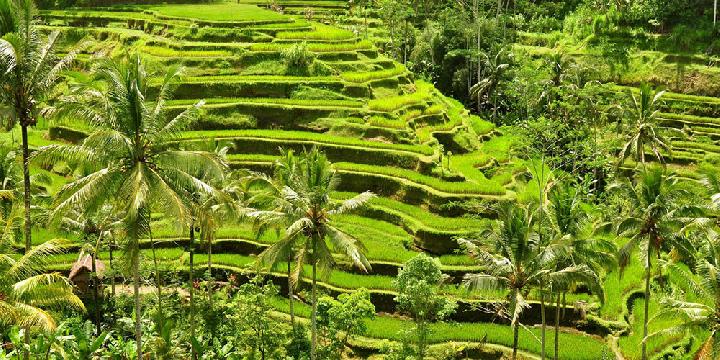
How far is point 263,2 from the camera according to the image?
254 ft

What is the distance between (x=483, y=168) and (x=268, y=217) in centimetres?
2228

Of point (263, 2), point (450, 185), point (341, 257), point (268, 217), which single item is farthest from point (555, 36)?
point (268, 217)

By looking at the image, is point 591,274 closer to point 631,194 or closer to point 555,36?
point 631,194

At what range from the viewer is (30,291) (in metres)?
16.1

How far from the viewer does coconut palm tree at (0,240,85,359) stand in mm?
15539

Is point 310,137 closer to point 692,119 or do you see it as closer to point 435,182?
point 435,182

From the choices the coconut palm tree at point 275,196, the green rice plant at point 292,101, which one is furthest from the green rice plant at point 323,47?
the coconut palm tree at point 275,196

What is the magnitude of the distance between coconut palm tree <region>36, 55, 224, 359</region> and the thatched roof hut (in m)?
10.5

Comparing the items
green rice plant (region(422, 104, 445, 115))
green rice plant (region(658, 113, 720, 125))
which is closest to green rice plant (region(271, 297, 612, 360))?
green rice plant (region(422, 104, 445, 115))

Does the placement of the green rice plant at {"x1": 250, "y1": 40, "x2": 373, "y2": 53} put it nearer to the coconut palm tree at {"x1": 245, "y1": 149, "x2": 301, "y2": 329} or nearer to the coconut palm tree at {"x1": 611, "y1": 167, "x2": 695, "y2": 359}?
the coconut palm tree at {"x1": 245, "y1": 149, "x2": 301, "y2": 329}

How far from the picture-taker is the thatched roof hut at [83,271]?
90.9 ft

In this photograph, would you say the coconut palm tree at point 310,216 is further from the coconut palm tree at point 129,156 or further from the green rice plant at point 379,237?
the green rice plant at point 379,237

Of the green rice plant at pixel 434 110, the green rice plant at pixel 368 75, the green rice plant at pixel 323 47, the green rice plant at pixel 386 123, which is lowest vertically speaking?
the green rice plant at pixel 386 123

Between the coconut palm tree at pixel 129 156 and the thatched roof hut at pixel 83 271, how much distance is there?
34.6 ft
